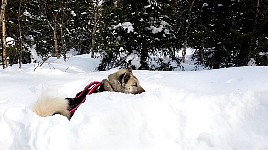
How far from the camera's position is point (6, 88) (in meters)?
6.00

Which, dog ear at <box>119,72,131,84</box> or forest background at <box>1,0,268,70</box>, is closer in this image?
dog ear at <box>119,72,131,84</box>

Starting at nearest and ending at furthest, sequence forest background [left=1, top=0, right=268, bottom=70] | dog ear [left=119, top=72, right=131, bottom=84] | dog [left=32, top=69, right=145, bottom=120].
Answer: dog [left=32, top=69, right=145, bottom=120]
dog ear [left=119, top=72, right=131, bottom=84]
forest background [left=1, top=0, right=268, bottom=70]

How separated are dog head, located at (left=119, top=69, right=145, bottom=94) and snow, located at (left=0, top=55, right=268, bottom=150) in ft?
0.42

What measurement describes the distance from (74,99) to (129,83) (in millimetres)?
857

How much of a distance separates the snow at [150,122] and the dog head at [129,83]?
13 cm

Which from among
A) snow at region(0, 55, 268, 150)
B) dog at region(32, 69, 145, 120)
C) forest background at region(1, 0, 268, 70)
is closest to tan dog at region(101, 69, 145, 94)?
dog at region(32, 69, 145, 120)

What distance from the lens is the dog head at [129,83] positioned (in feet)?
16.1

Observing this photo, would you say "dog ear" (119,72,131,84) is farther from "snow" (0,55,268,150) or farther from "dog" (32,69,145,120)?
"snow" (0,55,268,150)

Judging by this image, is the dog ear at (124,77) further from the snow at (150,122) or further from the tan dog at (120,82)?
the snow at (150,122)

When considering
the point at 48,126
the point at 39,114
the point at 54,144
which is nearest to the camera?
the point at 54,144

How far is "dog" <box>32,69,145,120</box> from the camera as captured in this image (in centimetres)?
436

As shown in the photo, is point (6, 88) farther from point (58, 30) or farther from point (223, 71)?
point (58, 30)

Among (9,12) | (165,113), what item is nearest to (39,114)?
(165,113)

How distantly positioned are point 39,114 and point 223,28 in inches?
363
